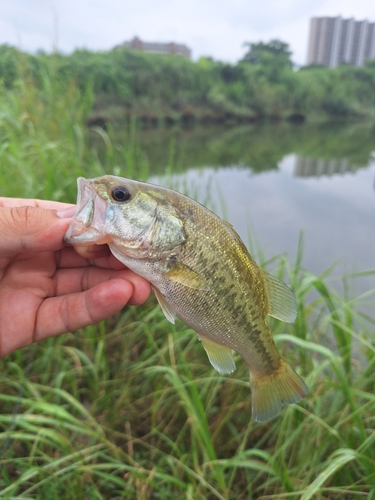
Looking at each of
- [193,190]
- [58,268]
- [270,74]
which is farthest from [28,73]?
[270,74]

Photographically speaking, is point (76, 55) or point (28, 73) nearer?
point (28, 73)

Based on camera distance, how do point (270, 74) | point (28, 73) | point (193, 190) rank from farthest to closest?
point (270, 74)
point (28, 73)
point (193, 190)

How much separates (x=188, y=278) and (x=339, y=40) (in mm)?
120142

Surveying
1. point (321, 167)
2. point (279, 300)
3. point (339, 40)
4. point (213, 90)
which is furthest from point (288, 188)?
point (339, 40)

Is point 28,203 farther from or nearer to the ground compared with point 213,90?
nearer to the ground

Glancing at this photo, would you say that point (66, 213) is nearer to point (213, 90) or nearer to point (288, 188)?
point (288, 188)

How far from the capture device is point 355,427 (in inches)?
78.4

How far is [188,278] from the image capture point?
1.47 metres

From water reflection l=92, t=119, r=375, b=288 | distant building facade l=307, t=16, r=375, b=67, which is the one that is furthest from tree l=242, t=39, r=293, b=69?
water reflection l=92, t=119, r=375, b=288

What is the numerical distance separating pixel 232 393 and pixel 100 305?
1534 mm

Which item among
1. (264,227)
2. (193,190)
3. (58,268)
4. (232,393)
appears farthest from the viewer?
(264,227)

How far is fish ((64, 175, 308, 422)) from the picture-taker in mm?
1454

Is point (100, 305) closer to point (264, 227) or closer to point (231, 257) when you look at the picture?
point (231, 257)

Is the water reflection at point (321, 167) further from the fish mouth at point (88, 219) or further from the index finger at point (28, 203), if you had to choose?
the fish mouth at point (88, 219)
